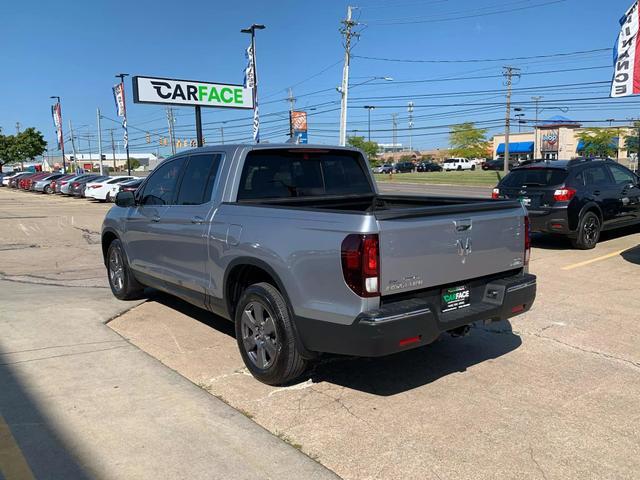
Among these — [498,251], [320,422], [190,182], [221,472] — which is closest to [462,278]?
[498,251]

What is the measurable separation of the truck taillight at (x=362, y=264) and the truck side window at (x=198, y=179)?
1949 millimetres

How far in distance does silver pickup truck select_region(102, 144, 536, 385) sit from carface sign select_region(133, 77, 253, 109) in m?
20.8

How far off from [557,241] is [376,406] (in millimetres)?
8596

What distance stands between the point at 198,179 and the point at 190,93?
74.5 ft

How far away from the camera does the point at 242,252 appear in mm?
4289

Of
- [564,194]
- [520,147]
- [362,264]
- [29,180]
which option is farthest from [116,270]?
[520,147]

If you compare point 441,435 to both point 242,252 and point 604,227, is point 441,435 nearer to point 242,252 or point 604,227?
point 242,252

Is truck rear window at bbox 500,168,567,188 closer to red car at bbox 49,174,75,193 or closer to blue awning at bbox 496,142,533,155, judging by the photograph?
red car at bbox 49,174,75,193

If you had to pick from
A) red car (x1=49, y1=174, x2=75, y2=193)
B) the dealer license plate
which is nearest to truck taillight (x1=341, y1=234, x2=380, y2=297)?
the dealer license plate

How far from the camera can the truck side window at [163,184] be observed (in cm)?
565

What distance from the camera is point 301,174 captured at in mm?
5207

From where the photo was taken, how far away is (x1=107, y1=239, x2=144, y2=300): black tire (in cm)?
666

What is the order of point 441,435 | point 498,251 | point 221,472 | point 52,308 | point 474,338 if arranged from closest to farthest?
point 221,472 < point 441,435 < point 498,251 < point 474,338 < point 52,308

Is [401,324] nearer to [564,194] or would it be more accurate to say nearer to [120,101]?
[564,194]
